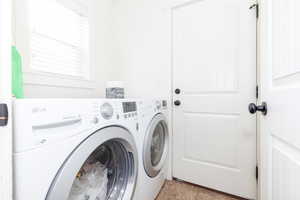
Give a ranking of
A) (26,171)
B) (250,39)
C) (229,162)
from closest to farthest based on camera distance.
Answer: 1. (26,171)
2. (250,39)
3. (229,162)

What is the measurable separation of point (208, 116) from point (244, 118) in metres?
0.29

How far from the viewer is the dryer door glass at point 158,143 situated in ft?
4.50

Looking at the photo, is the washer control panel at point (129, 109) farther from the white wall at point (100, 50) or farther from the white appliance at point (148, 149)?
the white wall at point (100, 50)

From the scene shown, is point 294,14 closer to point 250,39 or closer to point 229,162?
point 250,39

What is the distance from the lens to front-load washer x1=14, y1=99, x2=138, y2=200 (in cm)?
43

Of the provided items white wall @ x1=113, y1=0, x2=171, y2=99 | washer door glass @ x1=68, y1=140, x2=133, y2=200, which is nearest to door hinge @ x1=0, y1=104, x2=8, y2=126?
washer door glass @ x1=68, y1=140, x2=133, y2=200

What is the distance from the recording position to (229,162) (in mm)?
1414

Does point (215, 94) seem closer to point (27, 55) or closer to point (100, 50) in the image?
point (100, 50)

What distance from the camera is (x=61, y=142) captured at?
51cm

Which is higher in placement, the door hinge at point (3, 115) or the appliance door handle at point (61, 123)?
the door hinge at point (3, 115)

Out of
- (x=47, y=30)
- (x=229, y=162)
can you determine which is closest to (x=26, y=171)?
(x=47, y=30)

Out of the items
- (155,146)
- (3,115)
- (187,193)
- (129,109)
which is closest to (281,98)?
(129,109)

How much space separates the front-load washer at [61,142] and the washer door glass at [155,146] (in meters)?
0.23

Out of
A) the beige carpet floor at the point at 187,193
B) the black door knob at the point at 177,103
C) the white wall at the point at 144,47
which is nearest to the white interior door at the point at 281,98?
the beige carpet floor at the point at 187,193
